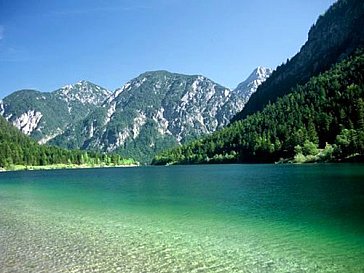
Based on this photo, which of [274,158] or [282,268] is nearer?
[282,268]

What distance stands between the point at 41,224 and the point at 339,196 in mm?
36498

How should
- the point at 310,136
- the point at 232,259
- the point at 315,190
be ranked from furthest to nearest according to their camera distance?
the point at 310,136 → the point at 315,190 → the point at 232,259

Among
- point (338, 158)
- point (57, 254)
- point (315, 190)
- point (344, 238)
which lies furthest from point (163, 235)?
point (338, 158)

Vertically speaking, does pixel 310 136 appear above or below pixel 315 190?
above

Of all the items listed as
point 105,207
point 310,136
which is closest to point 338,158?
point 310,136

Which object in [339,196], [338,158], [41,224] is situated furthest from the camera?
[338,158]

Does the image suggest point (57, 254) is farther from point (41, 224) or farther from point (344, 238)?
point (344, 238)

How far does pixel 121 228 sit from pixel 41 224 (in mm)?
9532

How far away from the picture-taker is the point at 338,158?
463ft

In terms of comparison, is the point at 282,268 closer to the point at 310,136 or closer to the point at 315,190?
the point at 315,190

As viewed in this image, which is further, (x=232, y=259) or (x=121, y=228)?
(x=121, y=228)

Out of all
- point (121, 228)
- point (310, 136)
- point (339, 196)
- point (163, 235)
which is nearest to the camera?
point (163, 235)

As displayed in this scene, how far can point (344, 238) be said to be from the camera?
27859mm

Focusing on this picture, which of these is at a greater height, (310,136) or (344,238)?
(310,136)
